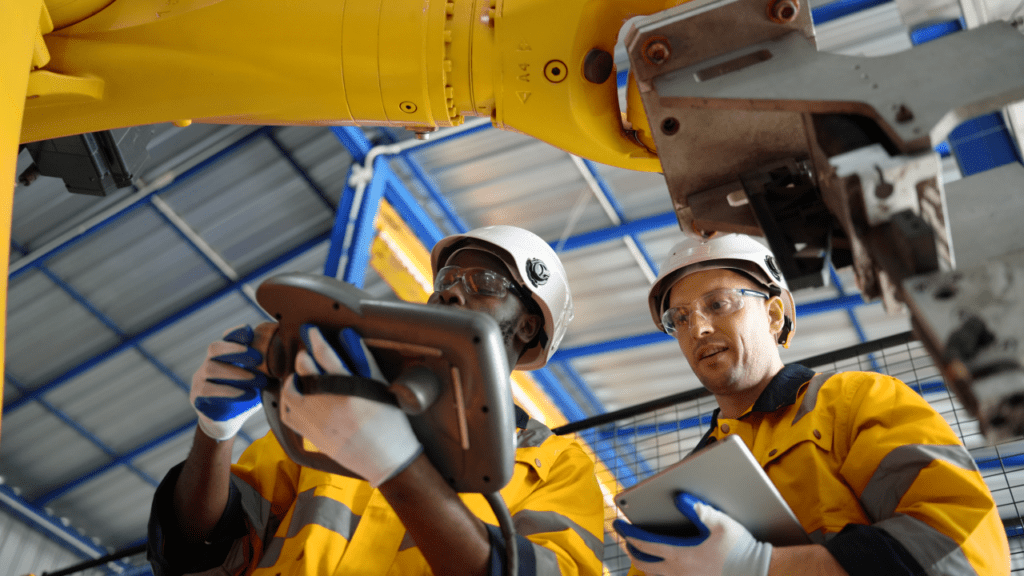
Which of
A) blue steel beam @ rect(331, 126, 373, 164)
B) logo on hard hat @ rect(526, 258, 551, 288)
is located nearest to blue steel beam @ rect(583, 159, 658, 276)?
blue steel beam @ rect(331, 126, 373, 164)

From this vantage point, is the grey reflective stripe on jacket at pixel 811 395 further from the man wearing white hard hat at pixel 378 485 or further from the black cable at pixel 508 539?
the black cable at pixel 508 539

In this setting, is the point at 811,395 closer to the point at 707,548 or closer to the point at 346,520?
the point at 707,548

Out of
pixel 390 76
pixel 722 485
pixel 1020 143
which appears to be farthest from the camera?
pixel 1020 143

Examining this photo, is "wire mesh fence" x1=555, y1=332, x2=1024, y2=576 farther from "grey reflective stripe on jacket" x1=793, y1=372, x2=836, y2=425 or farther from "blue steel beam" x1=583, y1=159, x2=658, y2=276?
"blue steel beam" x1=583, y1=159, x2=658, y2=276

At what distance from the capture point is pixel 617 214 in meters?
9.06

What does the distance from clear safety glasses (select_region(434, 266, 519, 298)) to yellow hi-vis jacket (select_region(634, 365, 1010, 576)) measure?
3.12 ft

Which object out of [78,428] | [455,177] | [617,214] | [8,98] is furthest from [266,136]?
[8,98]

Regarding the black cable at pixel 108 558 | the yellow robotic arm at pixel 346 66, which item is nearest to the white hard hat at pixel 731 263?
the yellow robotic arm at pixel 346 66

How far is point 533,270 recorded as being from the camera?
131 inches

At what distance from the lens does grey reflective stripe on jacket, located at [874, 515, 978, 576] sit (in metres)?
1.90

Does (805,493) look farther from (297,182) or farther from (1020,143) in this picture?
(297,182)

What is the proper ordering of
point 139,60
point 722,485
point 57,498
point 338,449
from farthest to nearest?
point 57,498, point 139,60, point 722,485, point 338,449

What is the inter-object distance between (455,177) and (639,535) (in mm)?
7158

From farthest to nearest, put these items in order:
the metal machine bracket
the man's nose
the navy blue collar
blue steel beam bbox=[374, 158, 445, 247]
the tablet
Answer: blue steel beam bbox=[374, 158, 445, 247], the man's nose, the navy blue collar, the tablet, the metal machine bracket
